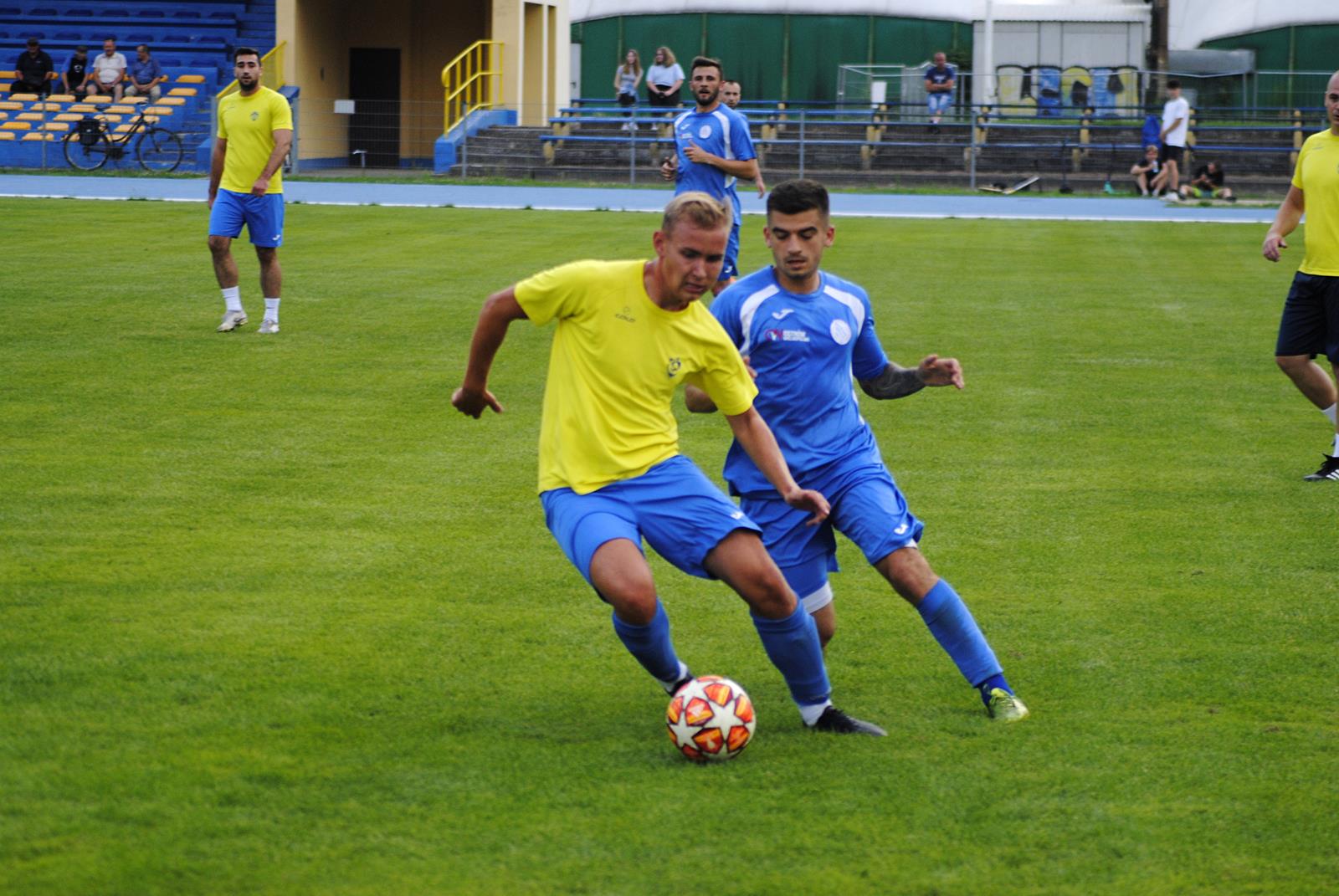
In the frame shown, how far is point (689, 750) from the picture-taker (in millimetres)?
4887

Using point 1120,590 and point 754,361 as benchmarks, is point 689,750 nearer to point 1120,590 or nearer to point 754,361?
point 754,361

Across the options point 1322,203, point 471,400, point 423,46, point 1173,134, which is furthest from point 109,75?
point 471,400

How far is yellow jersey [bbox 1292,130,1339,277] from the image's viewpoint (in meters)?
8.99

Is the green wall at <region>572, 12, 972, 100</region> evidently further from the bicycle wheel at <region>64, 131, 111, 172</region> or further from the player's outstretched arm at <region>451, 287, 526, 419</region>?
the player's outstretched arm at <region>451, 287, 526, 419</region>

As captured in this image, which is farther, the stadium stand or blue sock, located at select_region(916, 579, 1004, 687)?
the stadium stand

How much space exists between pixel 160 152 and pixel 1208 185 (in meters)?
20.8

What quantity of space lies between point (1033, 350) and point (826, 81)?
116 ft

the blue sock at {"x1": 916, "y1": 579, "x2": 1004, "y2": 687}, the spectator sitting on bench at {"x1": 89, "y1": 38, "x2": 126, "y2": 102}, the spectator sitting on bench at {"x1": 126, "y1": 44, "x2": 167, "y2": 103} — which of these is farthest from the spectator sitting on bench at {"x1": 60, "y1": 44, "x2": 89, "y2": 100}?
the blue sock at {"x1": 916, "y1": 579, "x2": 1004, "y2": 687}

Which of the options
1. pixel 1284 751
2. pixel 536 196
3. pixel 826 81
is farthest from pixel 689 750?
pixel 826 81

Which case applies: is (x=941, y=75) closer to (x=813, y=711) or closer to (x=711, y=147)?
(x=711, y=147)

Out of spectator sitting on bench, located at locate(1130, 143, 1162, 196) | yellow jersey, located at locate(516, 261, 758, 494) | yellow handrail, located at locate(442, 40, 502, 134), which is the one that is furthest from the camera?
yellow handrail, located at locate(442, 40, 502, 134)

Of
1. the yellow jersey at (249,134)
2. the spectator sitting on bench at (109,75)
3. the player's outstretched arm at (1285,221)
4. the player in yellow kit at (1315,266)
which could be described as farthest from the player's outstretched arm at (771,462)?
the spectator sitting on bench at (109,75)

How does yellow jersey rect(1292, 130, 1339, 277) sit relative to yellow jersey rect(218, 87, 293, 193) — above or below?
below

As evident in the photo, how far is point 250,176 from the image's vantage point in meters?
13.4
